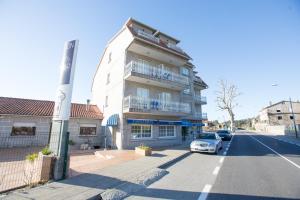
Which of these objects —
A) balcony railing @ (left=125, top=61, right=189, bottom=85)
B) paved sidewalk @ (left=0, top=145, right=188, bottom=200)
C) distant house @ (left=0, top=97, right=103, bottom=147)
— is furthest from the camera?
balcony railing @ (left=125, top=61, right=189, bottom=85)

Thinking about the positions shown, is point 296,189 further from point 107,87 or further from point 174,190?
point 107,87

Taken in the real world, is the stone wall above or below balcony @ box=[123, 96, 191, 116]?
below

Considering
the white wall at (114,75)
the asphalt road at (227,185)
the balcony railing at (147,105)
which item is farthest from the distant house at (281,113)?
the asphalt road at (227,185)

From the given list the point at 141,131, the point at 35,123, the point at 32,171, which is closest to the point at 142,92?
the point at 141,131

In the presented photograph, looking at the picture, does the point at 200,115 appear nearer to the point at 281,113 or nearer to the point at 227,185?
the point at 227,185

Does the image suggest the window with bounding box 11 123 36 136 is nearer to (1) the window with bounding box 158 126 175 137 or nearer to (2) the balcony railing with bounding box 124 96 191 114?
(2) the balcony railing with bounding box 124 96 191 114

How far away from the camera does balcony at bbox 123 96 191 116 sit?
14.9m

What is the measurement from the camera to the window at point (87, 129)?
18.1 m

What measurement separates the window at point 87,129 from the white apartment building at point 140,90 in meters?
1.77

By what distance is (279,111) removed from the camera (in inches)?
2554

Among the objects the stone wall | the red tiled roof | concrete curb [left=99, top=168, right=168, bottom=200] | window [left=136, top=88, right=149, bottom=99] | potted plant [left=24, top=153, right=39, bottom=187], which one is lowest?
concrete curb [left=99, top=168, right=168, bottom=200]

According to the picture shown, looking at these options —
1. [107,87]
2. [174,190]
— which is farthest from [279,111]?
[174,190]

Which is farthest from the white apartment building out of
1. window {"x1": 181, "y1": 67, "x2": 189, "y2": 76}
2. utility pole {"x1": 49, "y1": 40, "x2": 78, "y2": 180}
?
utility pole {"x1": 49, "y1": 40, "x2": 78, "y2": 180}

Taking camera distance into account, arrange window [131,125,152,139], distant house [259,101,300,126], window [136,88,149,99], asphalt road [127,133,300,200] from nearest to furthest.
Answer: asphalt road [127,133,300,200] → window [131,125,152,139] → window [136,88,149,99] → distant house [259,101,300,126]
